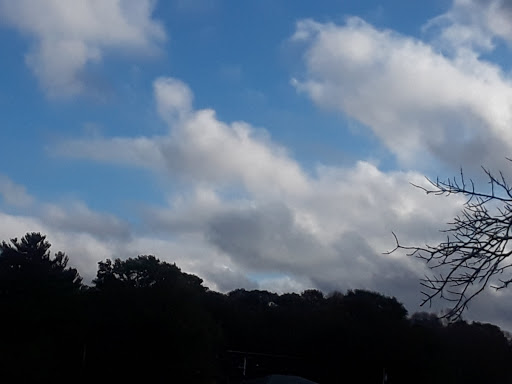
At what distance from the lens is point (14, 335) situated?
52.3 metres

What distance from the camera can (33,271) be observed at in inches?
2197

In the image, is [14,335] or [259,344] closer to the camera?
[14,335]

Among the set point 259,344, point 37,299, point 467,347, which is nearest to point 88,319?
point 37,299

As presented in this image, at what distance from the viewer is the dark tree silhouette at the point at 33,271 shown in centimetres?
5438

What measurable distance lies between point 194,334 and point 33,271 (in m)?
12.3

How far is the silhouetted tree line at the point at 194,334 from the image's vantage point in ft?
178

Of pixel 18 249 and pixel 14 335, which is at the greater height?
pixel 18 249

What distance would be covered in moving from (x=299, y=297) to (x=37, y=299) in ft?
149

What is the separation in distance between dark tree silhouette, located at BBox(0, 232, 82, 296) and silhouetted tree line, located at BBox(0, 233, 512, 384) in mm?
93

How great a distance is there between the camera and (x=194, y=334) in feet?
183

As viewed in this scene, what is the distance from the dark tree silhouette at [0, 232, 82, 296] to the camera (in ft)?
178

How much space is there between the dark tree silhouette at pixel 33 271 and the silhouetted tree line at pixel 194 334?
0.09 m

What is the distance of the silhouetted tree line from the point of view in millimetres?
54188

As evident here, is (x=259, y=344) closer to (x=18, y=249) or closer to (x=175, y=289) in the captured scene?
(x=175, y=289)
